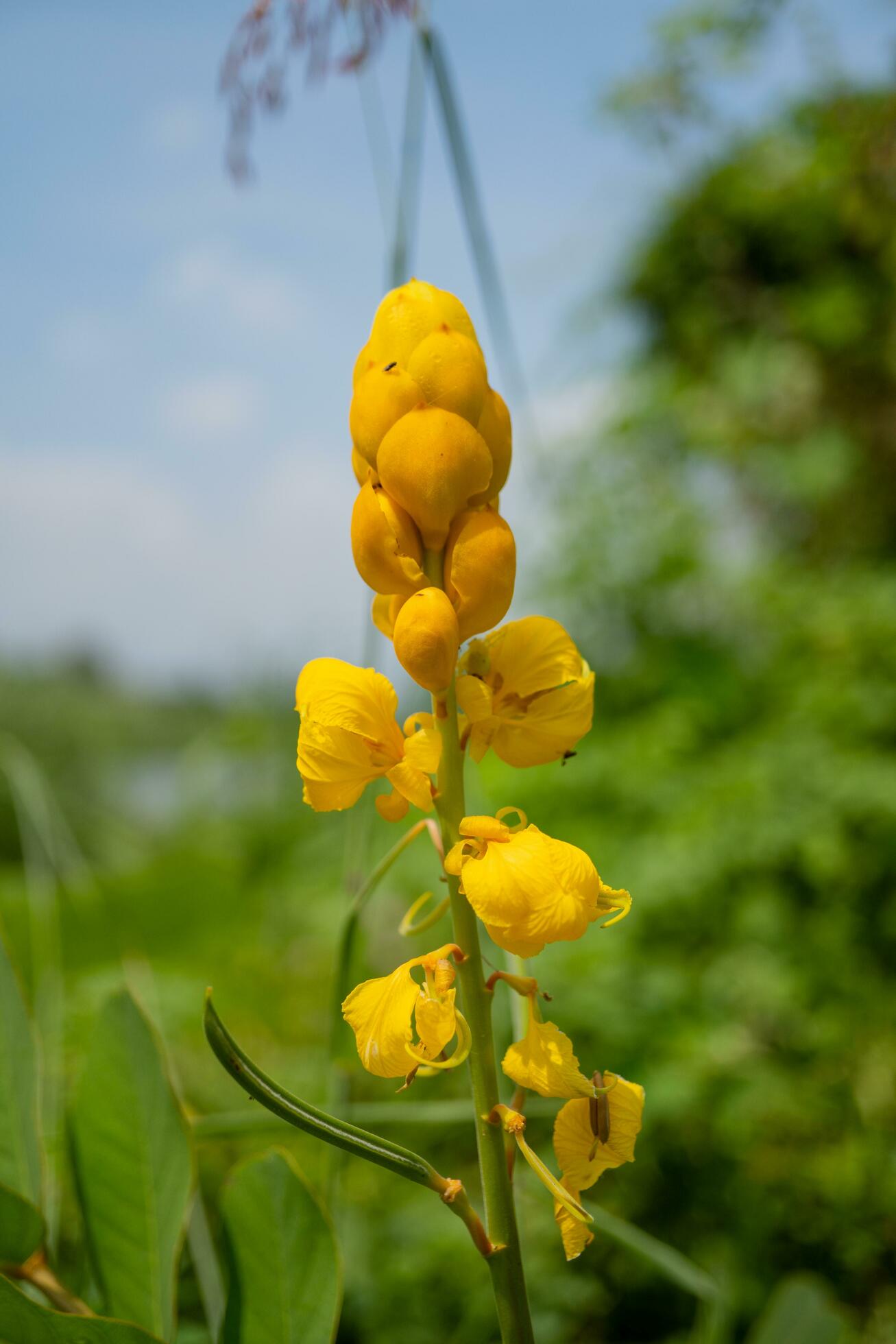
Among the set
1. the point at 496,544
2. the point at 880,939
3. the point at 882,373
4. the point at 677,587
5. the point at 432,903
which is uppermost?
the point at 882,373

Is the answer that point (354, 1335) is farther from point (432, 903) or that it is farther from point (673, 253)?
point (673, 253)

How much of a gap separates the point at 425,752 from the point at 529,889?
0.06 metres

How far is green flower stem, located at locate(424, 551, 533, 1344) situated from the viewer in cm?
27

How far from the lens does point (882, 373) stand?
257 centimetres

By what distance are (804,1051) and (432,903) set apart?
522 millimetres

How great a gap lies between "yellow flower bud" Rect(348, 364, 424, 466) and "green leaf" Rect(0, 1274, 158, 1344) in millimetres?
256

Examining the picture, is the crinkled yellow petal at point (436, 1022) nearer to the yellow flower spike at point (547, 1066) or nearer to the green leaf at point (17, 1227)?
the yellow flower spike at point (547, 1066)

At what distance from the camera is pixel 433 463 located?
281 millimetres

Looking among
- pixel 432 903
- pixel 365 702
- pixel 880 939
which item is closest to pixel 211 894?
pixel 432 903

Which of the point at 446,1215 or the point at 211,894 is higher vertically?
the point at 211,894

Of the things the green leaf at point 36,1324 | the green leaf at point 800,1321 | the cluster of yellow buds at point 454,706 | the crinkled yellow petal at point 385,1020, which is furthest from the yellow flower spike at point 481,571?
the green leaf at point 800,1321

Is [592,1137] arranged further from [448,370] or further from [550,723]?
[448,370]

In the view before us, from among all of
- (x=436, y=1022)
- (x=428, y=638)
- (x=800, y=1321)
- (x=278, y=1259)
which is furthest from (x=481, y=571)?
(x=800, y=1321)

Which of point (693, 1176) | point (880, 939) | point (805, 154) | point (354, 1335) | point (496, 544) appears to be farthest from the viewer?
point (805, 154)
